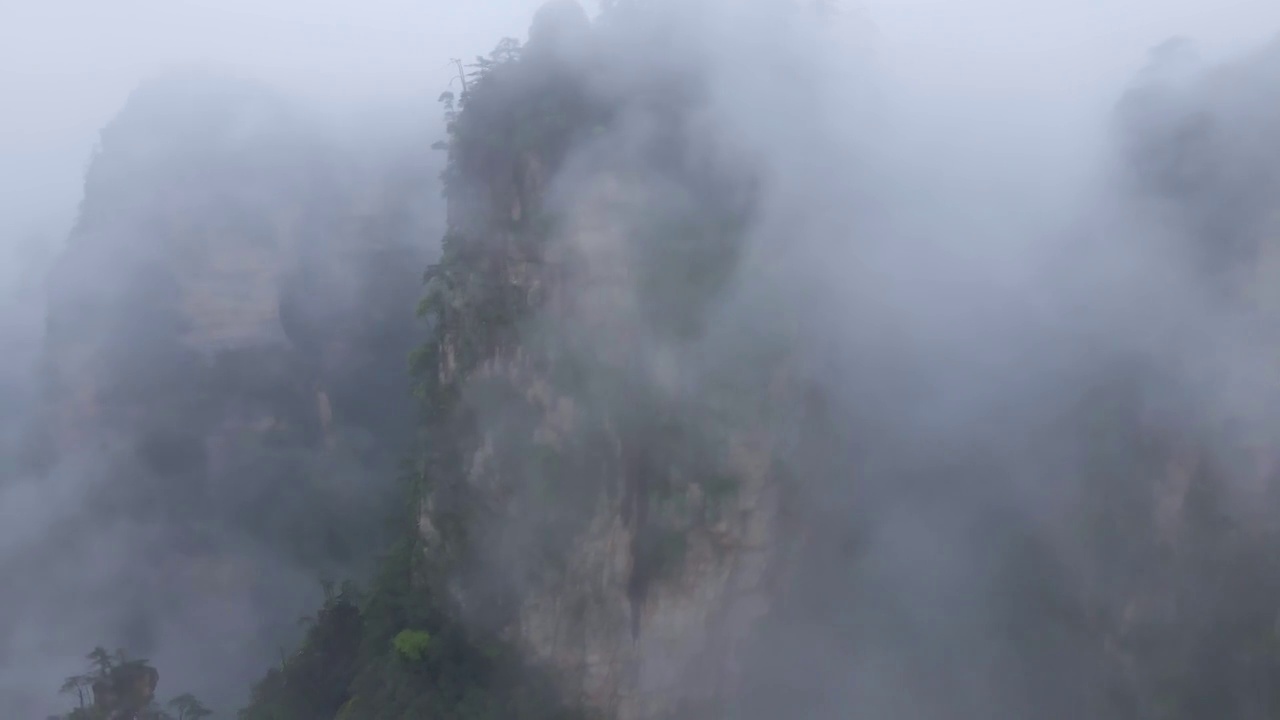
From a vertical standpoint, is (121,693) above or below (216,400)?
below

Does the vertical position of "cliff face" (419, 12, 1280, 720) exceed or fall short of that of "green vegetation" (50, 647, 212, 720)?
it exceeds it

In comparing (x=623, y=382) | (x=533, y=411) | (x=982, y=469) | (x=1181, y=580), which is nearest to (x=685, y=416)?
(x=623, y=382)

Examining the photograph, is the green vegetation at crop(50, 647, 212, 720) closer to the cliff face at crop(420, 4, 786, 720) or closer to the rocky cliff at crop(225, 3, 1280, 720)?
the rocky cliff at crop(225, 3, 1280, 720)

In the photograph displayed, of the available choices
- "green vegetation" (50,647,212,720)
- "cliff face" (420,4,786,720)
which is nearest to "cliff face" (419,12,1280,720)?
"cliff face" (420,4,786,720)

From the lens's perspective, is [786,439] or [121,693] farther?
[121,693]

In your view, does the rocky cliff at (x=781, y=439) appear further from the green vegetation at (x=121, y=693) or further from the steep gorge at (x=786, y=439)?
the green vegetation at (x=121, y=693)

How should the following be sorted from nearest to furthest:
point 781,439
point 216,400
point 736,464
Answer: point 736,464
point 781,439
point 216,400

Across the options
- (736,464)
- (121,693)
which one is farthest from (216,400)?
(736,464)

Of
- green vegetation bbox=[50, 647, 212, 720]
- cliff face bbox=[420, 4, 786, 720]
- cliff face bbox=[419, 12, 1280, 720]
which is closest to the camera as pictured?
cliff face bbox=[419, 12, 1280, 720]

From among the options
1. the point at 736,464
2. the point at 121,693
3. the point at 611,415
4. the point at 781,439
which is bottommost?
the point at 121,693

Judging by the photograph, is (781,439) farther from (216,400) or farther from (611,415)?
(216,400)

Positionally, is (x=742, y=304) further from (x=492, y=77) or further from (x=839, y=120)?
(x=492, y=77)

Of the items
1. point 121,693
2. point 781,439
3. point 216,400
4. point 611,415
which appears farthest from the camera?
point 216,400

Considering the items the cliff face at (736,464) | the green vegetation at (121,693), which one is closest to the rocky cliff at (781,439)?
the cliff face at (736,464)
